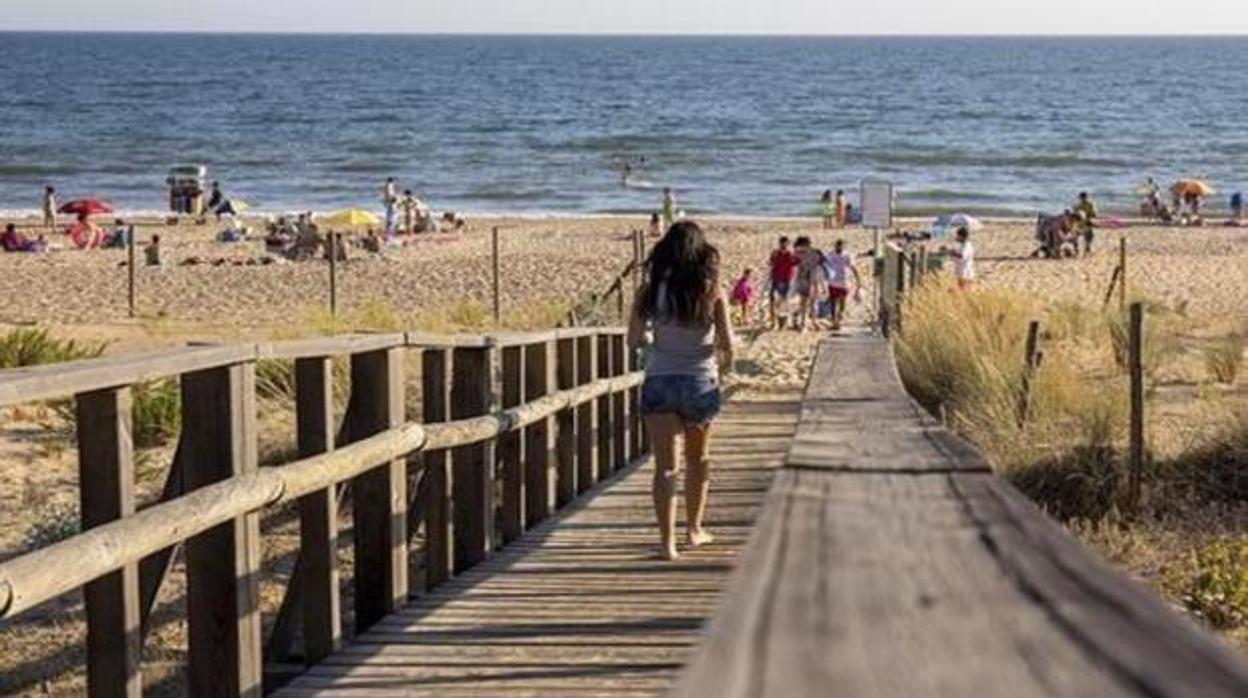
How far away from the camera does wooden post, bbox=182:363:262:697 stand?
17.6 feet

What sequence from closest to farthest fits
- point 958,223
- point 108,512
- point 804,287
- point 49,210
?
point 108,512
point 804,287
point 958,223
point 49,210

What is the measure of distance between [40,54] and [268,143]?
345 feet

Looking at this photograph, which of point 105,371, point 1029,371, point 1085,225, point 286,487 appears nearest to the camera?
point 105,371

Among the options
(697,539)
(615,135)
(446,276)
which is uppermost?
(615,135)

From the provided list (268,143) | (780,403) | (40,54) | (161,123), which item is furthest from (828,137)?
(40,54)

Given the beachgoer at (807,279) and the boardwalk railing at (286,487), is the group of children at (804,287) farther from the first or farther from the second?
the boardwalk railing at (286,487)

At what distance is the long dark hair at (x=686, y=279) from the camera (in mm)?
7926

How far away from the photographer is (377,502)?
6.88 m

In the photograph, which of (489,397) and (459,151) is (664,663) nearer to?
(489,397)

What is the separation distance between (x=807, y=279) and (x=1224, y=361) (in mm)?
7707

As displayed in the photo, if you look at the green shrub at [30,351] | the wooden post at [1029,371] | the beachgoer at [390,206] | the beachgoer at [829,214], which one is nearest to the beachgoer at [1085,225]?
the beachgoer at [829,214]

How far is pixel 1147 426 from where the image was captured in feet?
46.1

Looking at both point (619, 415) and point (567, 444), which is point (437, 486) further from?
point (619, 415)

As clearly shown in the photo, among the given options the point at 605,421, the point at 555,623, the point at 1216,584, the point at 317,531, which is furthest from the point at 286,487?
the point at 605,421
